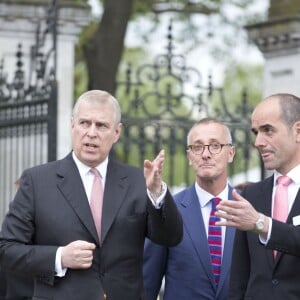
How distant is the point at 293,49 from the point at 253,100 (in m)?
20.3

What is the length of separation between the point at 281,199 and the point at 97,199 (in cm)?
96

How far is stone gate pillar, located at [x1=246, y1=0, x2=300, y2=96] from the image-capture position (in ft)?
43.2

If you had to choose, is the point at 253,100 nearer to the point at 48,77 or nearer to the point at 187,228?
the point at 48,77

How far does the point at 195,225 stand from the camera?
6.87 m

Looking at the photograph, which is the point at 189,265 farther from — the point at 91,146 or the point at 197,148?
the point at 91,146

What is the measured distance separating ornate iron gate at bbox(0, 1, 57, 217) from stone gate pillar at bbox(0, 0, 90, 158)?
37 centimetres

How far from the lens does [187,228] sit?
687 cm

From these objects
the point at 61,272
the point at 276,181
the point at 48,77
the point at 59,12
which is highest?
the point at 59,12

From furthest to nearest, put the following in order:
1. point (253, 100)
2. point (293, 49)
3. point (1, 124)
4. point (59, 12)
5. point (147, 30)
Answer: point (253, 100)
point (147, 30)
point (293, 49)
point (59, 12)
point (1, 124)

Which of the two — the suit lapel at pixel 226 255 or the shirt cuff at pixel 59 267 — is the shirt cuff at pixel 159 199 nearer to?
the shirt cuff at pixel 59 267

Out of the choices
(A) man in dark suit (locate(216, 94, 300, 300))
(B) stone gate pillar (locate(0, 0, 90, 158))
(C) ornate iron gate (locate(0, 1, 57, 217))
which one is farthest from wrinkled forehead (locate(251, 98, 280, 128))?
(B) stone gate pillar (locate(0, 0, 90, 158))

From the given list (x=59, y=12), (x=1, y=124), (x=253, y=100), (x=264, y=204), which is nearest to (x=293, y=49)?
(x=59, y=12)

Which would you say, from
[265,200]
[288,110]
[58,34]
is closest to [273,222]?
[265,200]

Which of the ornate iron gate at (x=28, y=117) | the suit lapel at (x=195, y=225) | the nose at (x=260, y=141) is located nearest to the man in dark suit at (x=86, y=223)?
the nose at (x=260, y=141)
